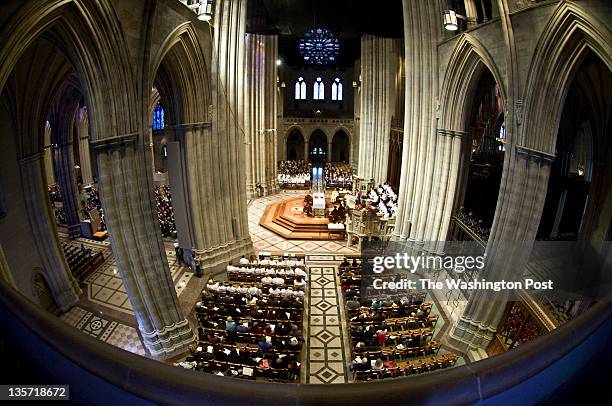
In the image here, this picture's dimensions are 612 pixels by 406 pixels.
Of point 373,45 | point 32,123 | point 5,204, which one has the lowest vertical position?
point 5,204

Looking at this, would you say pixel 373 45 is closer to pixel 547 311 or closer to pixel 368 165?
pixel 368 165

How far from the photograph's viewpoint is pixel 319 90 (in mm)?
45031

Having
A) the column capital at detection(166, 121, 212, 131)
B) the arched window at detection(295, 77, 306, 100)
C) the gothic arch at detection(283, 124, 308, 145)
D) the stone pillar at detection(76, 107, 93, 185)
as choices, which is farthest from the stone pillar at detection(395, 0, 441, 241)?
the arched window at detection(295, 77, 306, 100)

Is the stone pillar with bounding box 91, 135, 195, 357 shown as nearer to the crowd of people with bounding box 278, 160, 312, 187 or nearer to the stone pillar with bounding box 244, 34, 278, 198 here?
the stone pillar with bounding box 244, 34, 278, 198

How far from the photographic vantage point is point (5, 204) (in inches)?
463

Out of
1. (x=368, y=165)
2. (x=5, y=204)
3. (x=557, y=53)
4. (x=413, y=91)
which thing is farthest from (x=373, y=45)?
(x=5, y=204)

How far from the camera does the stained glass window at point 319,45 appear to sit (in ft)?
92.1

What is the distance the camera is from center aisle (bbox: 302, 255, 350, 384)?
10211 mm

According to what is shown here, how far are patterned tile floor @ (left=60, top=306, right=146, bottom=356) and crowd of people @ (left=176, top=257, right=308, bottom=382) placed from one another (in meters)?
1.99

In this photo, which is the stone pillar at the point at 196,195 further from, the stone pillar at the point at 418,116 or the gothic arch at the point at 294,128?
the gothic arch at the point at 294,128

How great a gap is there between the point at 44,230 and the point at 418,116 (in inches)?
627

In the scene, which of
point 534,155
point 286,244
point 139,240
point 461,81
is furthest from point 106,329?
point 461,81

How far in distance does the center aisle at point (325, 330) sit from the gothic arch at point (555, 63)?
26.3 ft

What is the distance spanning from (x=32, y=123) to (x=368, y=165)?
2219 centimetres
